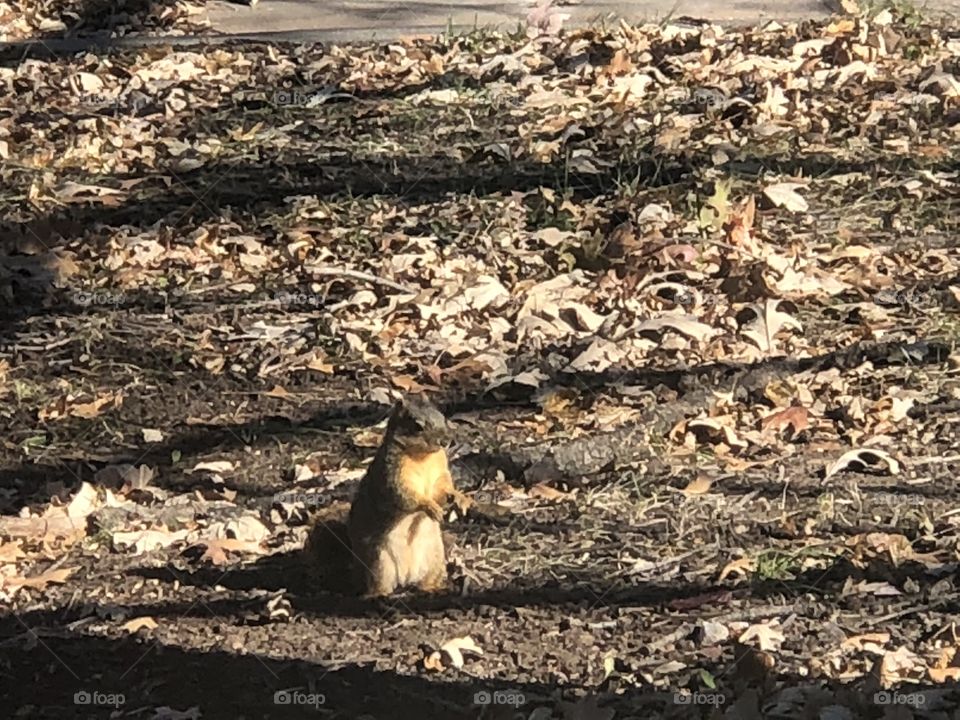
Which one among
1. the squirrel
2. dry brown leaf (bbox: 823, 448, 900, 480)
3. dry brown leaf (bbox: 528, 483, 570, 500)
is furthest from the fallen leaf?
the squirrel

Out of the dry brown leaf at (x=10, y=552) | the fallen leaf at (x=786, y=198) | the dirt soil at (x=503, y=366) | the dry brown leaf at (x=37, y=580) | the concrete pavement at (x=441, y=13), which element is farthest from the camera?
the concrete pavement at (x=441, y=13)

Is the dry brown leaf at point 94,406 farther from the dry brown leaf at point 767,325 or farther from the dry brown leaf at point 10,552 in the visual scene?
the dry brown leaf at point 767,325

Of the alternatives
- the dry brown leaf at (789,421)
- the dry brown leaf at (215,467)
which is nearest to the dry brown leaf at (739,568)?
the dry brown leaf at (789,421)

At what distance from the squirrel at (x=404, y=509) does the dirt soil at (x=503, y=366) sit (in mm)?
97

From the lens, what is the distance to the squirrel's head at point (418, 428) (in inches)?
193

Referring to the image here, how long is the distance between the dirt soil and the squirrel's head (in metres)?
0.47

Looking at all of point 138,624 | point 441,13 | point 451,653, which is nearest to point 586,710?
point 451,653

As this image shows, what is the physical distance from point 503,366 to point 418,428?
70.9 inches

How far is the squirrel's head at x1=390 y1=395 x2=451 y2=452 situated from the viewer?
16.1ft

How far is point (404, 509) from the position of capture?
16.0ft

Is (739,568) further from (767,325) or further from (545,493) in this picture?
(767,325)

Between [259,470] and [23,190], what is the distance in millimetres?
3786

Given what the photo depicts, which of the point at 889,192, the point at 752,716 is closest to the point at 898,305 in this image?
the point at 889,192

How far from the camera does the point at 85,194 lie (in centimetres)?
909
